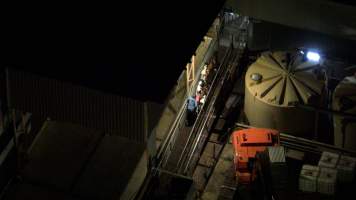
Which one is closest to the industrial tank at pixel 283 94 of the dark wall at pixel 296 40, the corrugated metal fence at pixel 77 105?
the dark wall at pixel 296 40

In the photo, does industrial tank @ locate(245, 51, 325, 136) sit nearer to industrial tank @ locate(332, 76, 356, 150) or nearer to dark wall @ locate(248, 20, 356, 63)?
industrial tank @ locate(332, 76, 356, 150)

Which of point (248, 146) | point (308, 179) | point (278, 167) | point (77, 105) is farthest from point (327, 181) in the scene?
point (77, 105)

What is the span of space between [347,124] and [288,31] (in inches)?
276

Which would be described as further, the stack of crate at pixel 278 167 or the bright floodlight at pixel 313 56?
the bright floodlight at pixel 313 56

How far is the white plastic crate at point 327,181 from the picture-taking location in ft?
102

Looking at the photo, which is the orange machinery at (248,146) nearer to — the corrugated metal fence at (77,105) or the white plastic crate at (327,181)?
the white plastic crate at (327,181)

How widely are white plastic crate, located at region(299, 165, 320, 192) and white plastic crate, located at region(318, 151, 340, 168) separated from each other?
0.58 metres

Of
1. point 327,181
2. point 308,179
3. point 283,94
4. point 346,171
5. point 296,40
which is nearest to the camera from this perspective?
point 327,181

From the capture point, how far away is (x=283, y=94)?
115 ft

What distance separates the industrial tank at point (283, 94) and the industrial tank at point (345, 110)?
94 centimetres

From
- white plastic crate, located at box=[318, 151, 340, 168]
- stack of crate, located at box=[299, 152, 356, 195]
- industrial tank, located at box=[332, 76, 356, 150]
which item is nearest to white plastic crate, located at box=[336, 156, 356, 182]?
stack of crate, located at box=[299, 152, 356, 195]

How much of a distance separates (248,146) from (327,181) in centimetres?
395

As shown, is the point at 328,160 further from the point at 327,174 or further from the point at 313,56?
the point at 313,56

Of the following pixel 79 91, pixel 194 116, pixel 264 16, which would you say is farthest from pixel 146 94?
pixel 264 16
